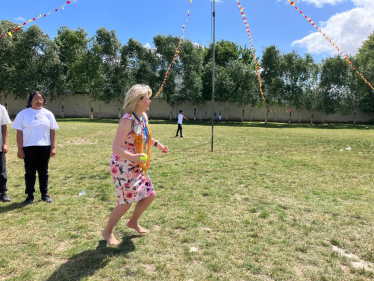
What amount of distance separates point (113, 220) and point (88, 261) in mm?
481

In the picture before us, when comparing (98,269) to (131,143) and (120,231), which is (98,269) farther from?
(131,143)

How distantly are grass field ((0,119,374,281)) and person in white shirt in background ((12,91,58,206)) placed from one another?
23.2 inches

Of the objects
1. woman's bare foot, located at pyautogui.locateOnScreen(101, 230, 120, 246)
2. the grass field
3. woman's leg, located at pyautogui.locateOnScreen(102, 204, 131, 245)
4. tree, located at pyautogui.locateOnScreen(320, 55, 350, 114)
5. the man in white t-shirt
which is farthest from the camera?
tree, located at pyautogui.locateOnScreen(320, 55, 350, 114)

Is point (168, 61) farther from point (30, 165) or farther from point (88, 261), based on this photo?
point (88, 261)

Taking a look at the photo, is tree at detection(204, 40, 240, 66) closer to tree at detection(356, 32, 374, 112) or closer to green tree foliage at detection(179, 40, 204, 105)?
green tree foliage at detection(179, 40, 204, 105)

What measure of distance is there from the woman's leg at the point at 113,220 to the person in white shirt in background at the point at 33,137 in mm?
1936

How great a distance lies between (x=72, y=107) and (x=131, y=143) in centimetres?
3885

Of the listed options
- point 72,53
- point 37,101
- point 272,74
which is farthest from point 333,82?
point 37,101

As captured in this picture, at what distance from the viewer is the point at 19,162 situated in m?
7.53

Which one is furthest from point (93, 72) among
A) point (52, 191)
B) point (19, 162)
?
point (52, 191)

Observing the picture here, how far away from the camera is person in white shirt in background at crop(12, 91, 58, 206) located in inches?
165

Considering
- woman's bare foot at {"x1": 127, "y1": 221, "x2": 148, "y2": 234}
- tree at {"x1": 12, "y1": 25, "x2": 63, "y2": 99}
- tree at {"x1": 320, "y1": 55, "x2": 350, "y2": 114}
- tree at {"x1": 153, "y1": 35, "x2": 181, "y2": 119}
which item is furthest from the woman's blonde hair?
tree at {"x1": 320, "y1": 55, "x2": 350, "y2": 114}

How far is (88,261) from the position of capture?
9.07 feet

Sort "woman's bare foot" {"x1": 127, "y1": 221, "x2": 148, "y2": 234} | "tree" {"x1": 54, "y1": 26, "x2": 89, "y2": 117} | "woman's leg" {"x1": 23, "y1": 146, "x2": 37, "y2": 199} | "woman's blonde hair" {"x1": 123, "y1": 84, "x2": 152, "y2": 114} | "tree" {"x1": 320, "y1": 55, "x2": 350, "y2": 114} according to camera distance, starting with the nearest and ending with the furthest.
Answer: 1. "woman's blonde hair" {"x1": 123, "y1": 84, "x2": 152, "y2": 114}
2. "woman's bare foot" {"x1": 127, "y1": 221, "x2": 148, "y2": 234}
3. "woman's leg" {"x1": 23, "y1": 146, "x2": 37, "y2": 199}
4. "tree" {"x1": 320, "y1": 55, "x2": 350, "y2": 114}
5. "tree" {"x1": 54, "y1": 26, "x2": 89, "y2": 117}
